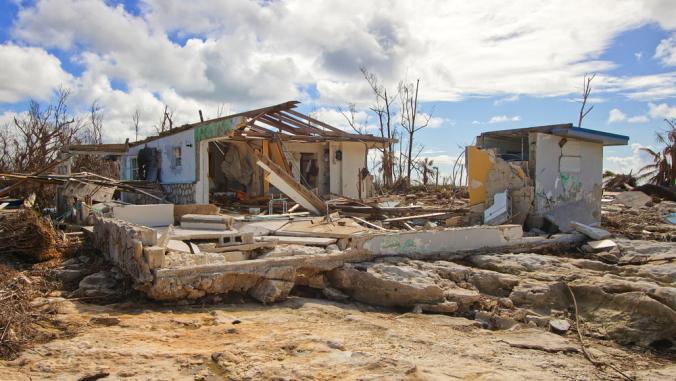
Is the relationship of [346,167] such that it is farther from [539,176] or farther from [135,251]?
[135,251]

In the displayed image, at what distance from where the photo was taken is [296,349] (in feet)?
16.3

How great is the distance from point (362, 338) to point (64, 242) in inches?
277

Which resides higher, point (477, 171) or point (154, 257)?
point (477, 171)

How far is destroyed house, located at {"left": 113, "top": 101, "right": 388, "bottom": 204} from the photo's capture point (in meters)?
15.4

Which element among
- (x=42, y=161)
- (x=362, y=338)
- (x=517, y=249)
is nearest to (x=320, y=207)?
(x=517, y=249)

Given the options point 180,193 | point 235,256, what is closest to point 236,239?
point 235,256

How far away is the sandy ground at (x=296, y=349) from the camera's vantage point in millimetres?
4453

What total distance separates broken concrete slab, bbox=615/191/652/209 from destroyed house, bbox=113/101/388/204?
10.0 metres

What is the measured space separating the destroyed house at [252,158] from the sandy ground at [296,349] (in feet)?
29.3

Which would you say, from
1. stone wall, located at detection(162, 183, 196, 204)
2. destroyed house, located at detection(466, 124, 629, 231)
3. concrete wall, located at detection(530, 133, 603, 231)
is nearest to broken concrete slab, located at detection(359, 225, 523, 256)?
destroyed house, located at detection(466, 124, 629, 231)

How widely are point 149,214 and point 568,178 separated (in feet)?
33.4

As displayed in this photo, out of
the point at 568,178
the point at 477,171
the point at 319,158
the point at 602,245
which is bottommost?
the point at 602,245

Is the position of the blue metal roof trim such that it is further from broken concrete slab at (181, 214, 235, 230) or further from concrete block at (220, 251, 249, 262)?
concrete block at (220, 251, 249, 262)

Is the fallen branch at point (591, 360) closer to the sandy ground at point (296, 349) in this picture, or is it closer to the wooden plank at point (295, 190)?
the sandy ground at point (296, 349)
